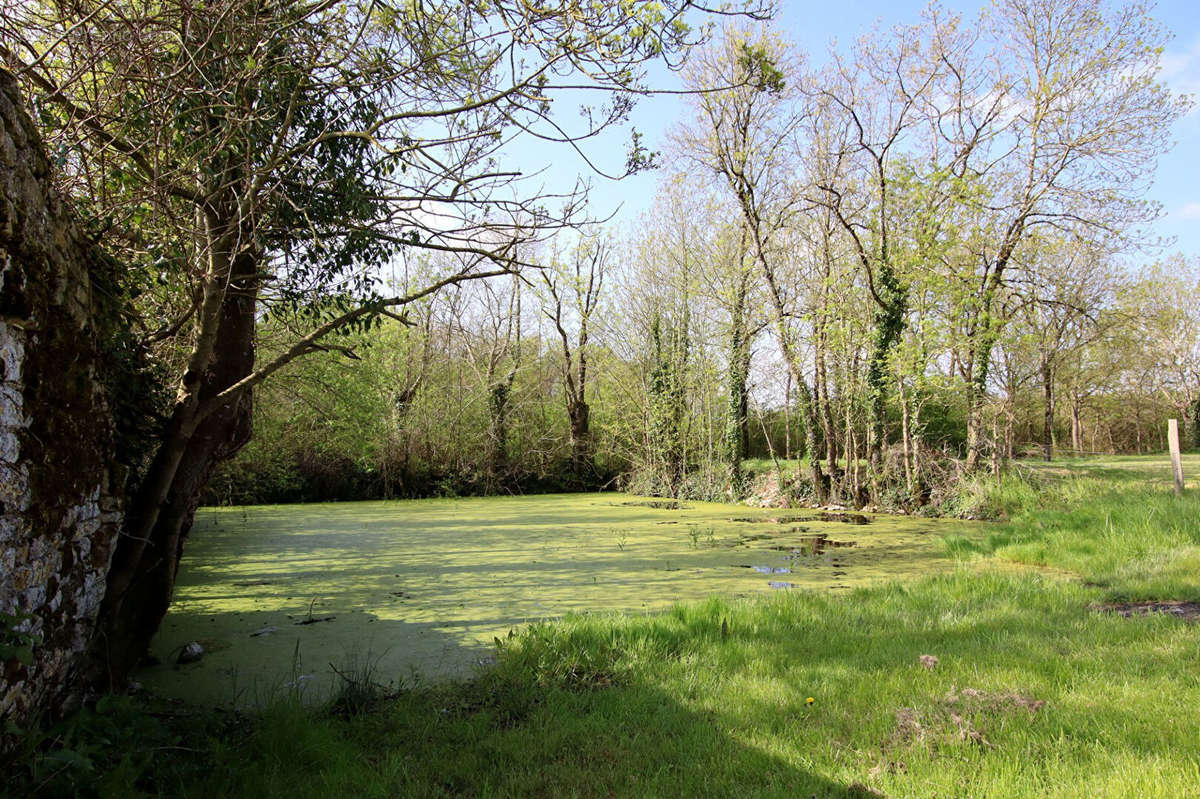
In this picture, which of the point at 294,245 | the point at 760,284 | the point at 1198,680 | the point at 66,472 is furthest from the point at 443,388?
the point at 1198,680

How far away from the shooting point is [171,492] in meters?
3.58

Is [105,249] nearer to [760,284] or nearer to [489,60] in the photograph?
[489,60]

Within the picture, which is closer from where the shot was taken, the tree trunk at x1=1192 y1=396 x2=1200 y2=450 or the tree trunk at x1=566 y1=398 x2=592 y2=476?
the tree trunk at x1=566 y1=398 x2=592 y2=476

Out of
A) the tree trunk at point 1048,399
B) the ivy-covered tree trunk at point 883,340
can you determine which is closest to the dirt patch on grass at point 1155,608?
the ivy-covered tree trunk at point 883,340

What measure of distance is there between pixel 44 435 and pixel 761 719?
3020 mm

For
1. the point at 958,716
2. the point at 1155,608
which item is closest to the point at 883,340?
the point at 1155,608

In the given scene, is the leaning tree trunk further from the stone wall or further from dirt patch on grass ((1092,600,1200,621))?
dirt patch on grass ((1092,600,1200,621))

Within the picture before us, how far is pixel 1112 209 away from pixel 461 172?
42.1 ft

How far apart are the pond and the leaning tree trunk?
412mm

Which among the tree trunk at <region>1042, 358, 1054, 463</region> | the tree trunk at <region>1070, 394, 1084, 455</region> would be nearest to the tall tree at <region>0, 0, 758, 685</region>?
the tree trunk at <region>1042, 358, 1054, 463</region>

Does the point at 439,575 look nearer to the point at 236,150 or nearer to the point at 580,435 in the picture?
the point at 236,150

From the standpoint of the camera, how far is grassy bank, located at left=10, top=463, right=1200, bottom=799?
88.4 inches

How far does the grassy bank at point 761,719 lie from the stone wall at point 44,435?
1.15 ft

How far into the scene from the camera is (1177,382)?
22.8m
